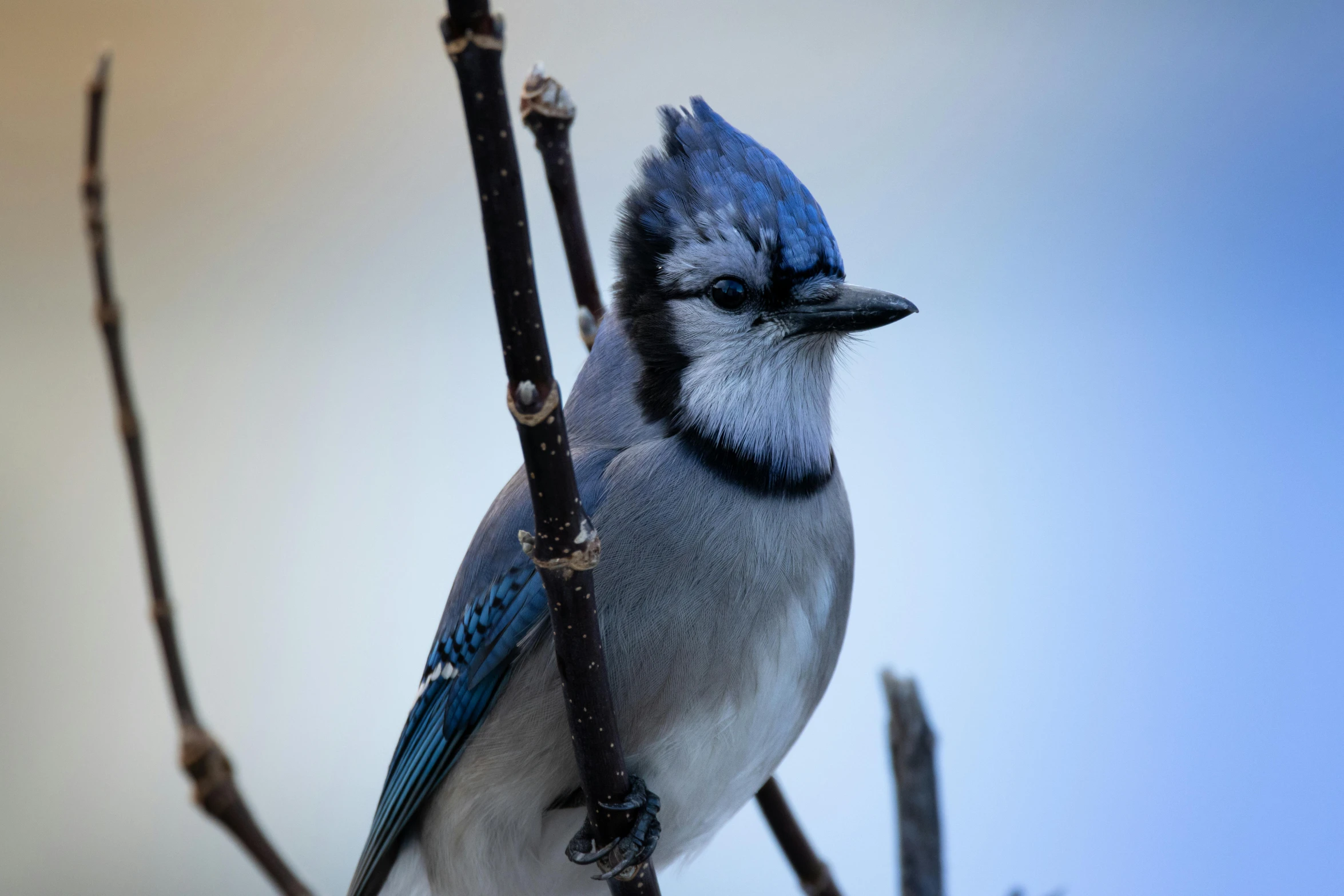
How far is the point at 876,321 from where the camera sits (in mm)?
1290

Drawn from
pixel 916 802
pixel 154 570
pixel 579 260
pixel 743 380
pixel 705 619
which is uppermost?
pixel 579 260

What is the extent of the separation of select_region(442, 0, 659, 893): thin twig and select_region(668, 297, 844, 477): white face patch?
0.46 meters

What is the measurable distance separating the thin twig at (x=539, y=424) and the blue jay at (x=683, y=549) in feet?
0.73

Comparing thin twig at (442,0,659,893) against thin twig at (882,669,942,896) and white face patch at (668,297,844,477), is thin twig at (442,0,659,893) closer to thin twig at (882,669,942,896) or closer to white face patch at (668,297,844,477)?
thin twig at (882,669,942,896)

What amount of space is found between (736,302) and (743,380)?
89 mm

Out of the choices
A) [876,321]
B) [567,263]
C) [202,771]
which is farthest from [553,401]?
[567,263]

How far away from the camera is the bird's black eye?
1355 mm

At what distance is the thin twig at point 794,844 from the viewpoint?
4.70 feet

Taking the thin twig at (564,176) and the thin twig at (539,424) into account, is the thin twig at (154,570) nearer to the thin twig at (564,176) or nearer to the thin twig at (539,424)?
the thin twig at (539,424)

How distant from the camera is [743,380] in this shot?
1.36 metres

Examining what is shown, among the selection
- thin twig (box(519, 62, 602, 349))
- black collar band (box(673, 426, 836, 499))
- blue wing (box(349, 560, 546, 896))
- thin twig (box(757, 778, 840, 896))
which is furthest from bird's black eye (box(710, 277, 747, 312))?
thin twig (box(757, 778, 840, 896))

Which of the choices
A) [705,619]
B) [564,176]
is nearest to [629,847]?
[705,619]

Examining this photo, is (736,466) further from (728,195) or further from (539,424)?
(539,424)

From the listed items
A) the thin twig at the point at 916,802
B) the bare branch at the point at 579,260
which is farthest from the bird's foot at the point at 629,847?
the bare branch at the point at 579,260
